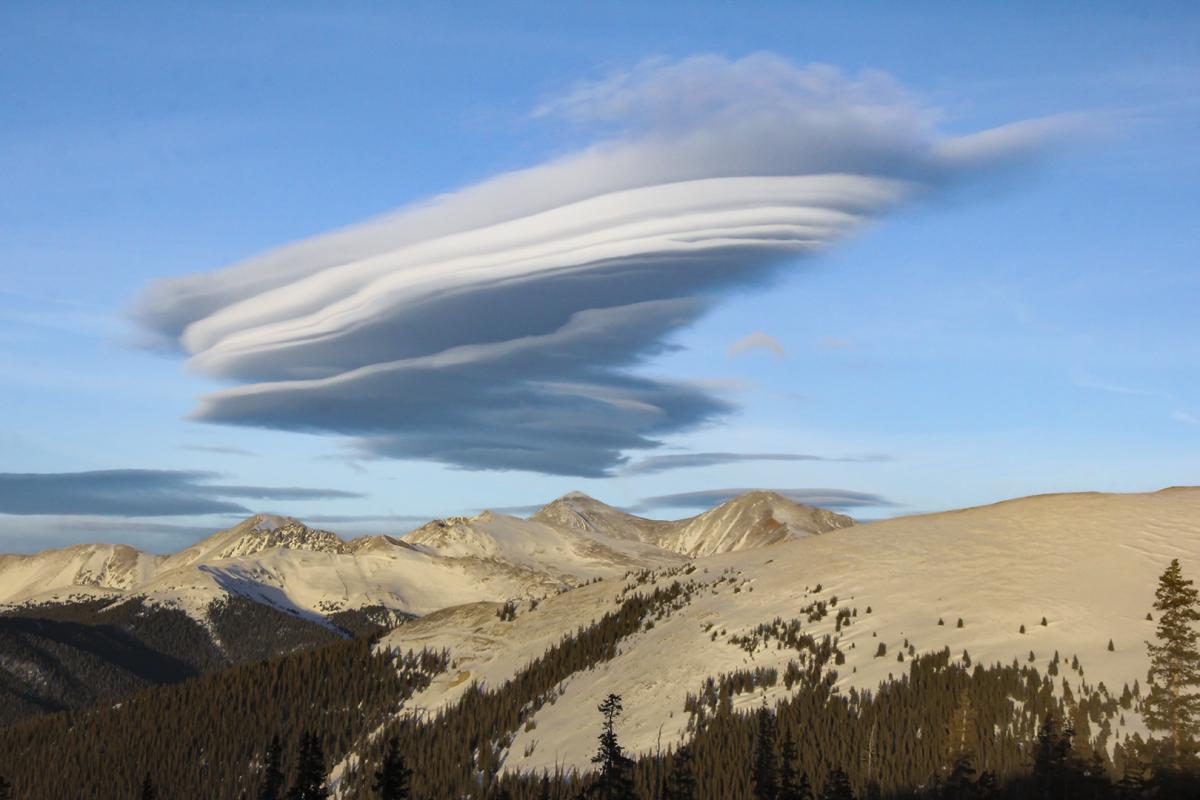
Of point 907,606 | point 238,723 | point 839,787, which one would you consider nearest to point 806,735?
point 839,787

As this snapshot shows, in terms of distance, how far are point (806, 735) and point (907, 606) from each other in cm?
2222

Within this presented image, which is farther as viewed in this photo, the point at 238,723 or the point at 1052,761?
the point at 238,723

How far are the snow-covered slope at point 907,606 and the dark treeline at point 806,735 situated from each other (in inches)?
85.3

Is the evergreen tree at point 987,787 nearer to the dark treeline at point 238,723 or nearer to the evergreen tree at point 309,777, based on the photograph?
the evergreen tree at point 309,777

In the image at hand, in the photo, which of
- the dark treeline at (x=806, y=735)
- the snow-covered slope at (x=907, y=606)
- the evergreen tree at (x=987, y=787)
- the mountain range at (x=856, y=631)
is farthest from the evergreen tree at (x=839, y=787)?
the snow-covered slope at (x=907, y=606)

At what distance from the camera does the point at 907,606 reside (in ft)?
327

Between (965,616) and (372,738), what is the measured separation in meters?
70.6

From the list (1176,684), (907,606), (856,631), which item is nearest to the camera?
(1176,684)

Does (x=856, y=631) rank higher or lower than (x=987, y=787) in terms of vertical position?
higher

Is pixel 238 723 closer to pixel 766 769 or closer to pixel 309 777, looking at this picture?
pixel 309 777

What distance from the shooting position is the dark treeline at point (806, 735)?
65.2 meters

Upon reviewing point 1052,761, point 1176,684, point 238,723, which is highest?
point 1176,684

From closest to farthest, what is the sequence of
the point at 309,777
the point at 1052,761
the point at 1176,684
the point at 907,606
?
the point at 1052,761
the point at 1176,684
the point at 309,777
the point at 907,606

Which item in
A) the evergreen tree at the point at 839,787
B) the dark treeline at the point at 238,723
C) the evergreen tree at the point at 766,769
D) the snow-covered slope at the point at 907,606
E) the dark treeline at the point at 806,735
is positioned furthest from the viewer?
the dark treeline at the point at 238,723
